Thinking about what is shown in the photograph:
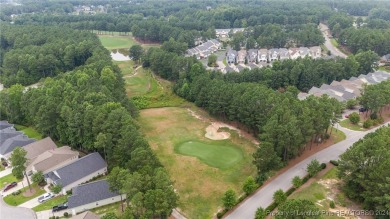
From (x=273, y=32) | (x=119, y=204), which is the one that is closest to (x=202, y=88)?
(x=119, y=204)

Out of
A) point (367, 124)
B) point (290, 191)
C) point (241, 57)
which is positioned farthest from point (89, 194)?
point (241, 57)

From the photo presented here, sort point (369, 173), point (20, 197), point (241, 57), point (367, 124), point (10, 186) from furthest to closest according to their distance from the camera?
1. point (241, 57)
2. point (367, 124)
3. point (10, 186)
4. point (20, 197)
5. point (369, 173)

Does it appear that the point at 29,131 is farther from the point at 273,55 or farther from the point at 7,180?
the point at 273,55

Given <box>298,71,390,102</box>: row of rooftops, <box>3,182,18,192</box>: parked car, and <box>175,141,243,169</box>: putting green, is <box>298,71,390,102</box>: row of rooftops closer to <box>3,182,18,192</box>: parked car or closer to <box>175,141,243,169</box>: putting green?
<box>175,141,243,169</box>: putting green

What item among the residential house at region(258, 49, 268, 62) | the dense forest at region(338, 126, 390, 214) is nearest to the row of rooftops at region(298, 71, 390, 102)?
the residential house at region(258, 49, 268, 62)

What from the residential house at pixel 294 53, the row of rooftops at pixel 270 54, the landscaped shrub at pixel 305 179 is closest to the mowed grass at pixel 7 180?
the landscaped shrub at pixel 305 179

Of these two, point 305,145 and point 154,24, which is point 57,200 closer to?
point 305,145
